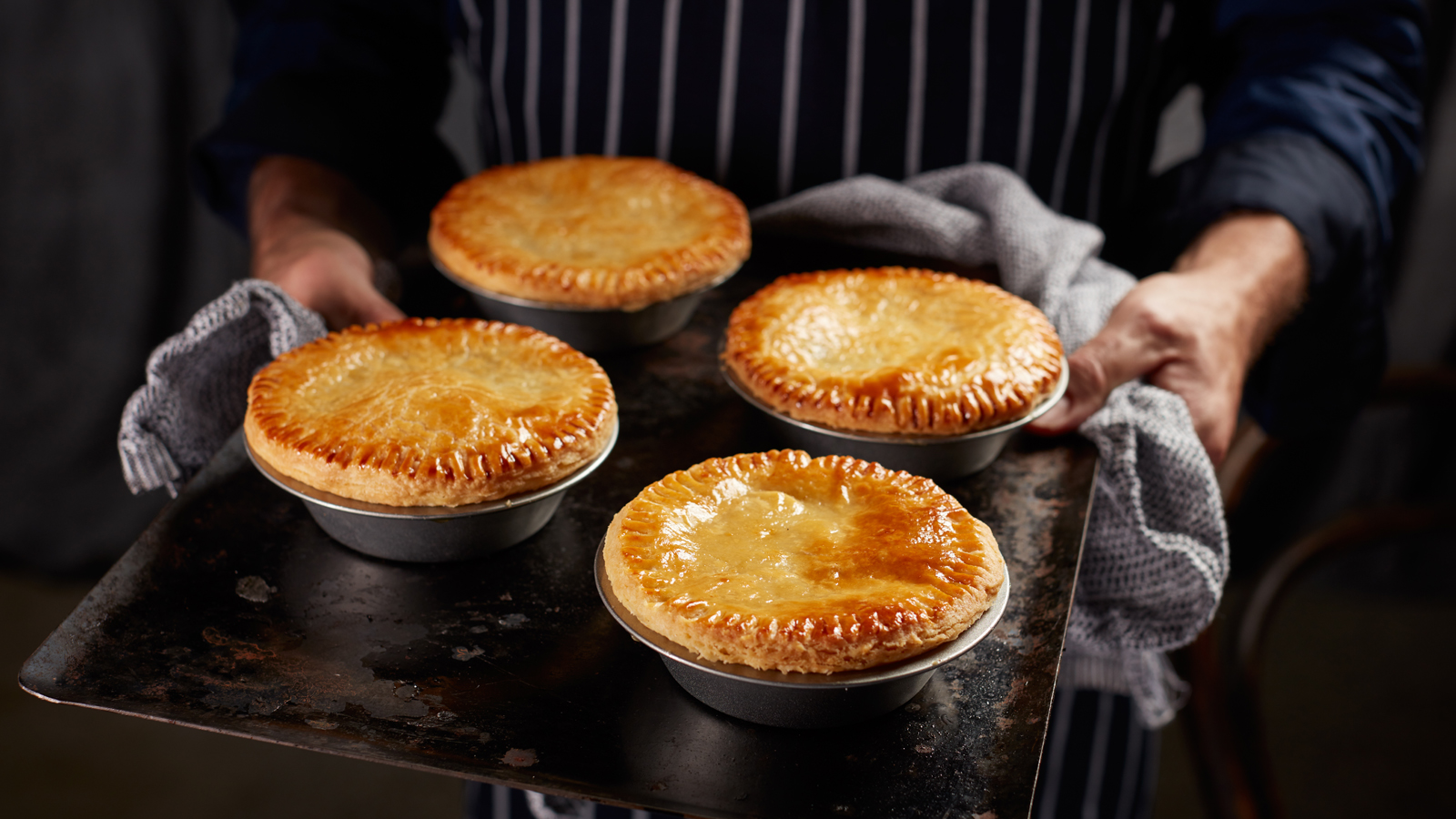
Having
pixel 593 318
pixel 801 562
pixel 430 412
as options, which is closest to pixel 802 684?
pixel 801 562

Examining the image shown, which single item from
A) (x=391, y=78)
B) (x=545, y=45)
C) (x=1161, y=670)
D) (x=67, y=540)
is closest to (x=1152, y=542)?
(x=1161, y=670)

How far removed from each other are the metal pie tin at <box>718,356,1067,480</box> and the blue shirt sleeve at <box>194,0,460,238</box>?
3.42 feet

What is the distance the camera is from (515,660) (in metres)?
1.21

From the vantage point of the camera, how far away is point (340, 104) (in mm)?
2109

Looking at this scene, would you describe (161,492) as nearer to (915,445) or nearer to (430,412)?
(430,412)

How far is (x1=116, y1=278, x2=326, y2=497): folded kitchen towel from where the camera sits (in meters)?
1.46

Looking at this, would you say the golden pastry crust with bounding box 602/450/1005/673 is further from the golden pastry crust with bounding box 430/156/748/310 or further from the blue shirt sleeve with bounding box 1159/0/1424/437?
the blue shirt sleeve with bounding box 1159/0/1424/437

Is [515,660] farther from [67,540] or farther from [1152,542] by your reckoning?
[67,540]

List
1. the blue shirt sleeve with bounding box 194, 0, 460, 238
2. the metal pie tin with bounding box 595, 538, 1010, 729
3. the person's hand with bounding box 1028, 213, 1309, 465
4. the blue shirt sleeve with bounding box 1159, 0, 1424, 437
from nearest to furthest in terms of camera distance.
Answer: the metal pie tin with bounding box 595, 538, 1010, 729 < the person's hand with bounding box 1028, 213, 1309, 465 < the blue shirt sleeve with bounding box 1159, 0, 1424, 437 < the blue shirt sleeve with bounding box 194, 0, 460, 238

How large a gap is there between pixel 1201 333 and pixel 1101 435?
239 mm

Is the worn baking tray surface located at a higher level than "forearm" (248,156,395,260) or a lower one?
lower

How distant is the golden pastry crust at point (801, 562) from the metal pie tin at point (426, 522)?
17 centimetres

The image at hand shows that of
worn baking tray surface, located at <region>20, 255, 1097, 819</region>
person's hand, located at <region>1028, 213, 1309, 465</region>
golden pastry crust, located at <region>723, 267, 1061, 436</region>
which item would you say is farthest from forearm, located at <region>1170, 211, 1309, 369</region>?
worn baking tray surface, located at <region>20, 255, 1097, 819</region>

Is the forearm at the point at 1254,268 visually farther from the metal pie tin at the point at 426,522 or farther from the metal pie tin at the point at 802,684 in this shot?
the metal pie tin at the point at 426,522
